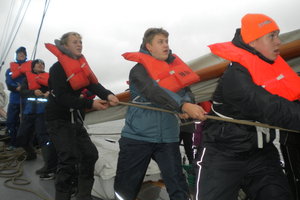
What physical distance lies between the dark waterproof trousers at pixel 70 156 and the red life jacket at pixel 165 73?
2.54 ft

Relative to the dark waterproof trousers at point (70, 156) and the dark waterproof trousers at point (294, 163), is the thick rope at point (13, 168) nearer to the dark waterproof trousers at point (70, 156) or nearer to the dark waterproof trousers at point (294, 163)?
the dark waterproof trousers at point (70, 156)

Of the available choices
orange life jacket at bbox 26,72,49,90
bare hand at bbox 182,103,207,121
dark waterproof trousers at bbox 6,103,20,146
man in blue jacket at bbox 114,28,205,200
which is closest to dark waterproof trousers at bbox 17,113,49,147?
orange life jacket at bbox 26,72,49,90

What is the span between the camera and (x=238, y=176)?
154cm

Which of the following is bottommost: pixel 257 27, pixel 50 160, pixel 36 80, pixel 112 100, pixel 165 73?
pixel 50 160

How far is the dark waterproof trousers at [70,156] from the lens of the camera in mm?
2367

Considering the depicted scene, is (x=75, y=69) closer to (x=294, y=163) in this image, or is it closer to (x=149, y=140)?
(x=149, y=140)

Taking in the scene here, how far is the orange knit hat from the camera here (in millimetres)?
1565

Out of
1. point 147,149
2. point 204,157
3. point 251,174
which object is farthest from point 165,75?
point 251,174

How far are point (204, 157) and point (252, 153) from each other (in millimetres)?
244

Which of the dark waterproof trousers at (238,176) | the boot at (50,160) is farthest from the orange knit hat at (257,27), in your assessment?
the boot at (50,160)

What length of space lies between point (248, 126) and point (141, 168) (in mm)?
852

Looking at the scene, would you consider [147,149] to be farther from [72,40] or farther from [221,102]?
[72,40]

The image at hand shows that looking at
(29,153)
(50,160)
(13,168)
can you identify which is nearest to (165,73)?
(50,160)

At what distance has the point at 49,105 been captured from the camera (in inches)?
99.3
